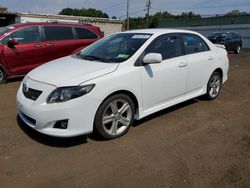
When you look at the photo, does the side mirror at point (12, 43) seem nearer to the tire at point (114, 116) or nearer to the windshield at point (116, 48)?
the windshield at point (116, 48)

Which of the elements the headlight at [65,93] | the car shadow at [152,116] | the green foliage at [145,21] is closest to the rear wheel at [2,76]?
the car shadow at [152,116]

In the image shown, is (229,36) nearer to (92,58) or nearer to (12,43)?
(12,43)

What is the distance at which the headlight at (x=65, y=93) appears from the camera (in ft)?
12.2

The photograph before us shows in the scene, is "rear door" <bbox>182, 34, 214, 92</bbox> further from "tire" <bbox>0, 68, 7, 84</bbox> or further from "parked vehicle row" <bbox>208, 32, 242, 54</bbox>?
"parked vehicle row" <bbox>208, 32, 242, 54</bbox>

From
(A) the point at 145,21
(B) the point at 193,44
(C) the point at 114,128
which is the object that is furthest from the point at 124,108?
(A) the point at 145,21

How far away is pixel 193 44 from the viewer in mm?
5633

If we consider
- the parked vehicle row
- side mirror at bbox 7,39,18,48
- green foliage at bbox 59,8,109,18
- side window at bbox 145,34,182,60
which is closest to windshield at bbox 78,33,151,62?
side window at bbox 145,34,182,60

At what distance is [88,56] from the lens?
493cm

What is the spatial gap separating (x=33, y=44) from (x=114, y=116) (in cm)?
488

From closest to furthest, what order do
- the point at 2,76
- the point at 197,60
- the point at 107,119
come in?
the point at 107,119, the point at 197,60, the point at 2,76

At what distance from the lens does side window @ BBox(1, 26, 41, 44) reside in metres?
7.79

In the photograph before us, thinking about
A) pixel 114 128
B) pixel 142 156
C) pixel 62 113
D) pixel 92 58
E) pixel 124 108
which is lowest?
pixel 142 156

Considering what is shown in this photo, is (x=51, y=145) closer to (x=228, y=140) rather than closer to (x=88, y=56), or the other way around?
(x=88, y=56)

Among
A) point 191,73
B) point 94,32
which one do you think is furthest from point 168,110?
point 94,32
